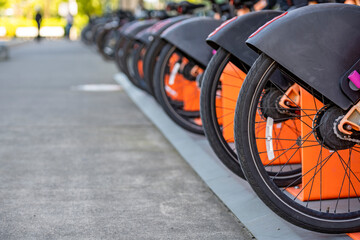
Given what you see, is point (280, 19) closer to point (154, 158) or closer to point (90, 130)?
point (154, 158)

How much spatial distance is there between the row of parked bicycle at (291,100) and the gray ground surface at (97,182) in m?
0.40

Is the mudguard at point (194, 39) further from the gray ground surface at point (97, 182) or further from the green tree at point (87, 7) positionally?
the green tree at point (87, 7)

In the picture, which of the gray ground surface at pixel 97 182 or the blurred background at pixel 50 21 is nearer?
the gray ground surface at pixel 97 182

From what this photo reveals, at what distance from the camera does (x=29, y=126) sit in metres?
7.06

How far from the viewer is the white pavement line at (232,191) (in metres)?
3.33

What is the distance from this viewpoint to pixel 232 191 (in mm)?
4160

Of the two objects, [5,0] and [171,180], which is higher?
[171,180]

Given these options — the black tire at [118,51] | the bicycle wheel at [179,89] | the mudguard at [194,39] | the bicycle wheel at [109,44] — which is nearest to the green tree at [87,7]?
the bicycle wheel at [109,44]

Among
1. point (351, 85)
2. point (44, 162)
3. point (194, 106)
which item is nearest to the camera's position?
point (351, 85)

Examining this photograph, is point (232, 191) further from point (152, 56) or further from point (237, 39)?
point (152, 56)

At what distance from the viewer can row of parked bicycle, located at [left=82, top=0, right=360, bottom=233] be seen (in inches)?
Answer: 116

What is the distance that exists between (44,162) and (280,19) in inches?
111

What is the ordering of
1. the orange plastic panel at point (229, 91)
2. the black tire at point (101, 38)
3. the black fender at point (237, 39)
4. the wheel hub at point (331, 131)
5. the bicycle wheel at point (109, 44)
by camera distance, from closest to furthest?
the wheel hub at point (331, 131)
the black fender at point (237, 39)
the orange plastic panel at point (229, 91)
the bicycle wheel at point (109, 44)
the black tire at point (101, 38)

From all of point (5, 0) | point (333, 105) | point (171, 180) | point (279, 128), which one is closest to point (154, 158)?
point (171, 180)
